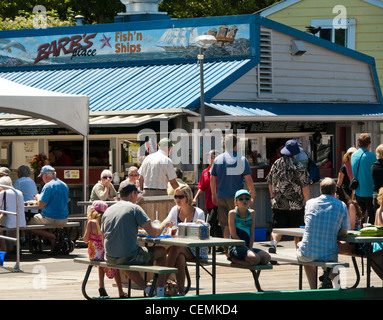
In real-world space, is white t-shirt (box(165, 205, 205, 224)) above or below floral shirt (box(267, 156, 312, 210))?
below

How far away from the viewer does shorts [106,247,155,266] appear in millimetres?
10227

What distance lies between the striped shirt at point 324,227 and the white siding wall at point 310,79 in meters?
8.75

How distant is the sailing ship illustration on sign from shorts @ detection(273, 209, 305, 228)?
6750 millimetres

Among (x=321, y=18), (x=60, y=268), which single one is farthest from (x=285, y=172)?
(x=321, y=18)

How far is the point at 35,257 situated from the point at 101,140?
586 centimetres

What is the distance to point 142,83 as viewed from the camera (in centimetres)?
2055

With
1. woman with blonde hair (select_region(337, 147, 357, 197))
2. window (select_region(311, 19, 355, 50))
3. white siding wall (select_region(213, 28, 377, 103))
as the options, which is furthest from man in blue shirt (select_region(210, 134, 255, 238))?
window (select_region(311, 19, 355, 50))

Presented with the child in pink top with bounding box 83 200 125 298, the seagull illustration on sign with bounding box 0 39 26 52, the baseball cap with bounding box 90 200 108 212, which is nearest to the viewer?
the child in pink top with bounding box 83 200 125 298

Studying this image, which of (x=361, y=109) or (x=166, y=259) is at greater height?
(x=361, y=109)

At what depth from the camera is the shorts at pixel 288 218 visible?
13.9 metres

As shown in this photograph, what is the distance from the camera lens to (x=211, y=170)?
14.7 metres

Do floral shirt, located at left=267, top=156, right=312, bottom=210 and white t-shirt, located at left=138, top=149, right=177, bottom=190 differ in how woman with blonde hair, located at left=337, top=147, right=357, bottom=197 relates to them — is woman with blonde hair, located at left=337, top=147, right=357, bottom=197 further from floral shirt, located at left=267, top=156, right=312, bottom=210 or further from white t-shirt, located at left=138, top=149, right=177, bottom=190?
white t-shirt, located at left=138, top=149, right=177, bottom=190

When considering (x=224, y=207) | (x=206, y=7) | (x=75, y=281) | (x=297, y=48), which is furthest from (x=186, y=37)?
(x=206, y=7)
